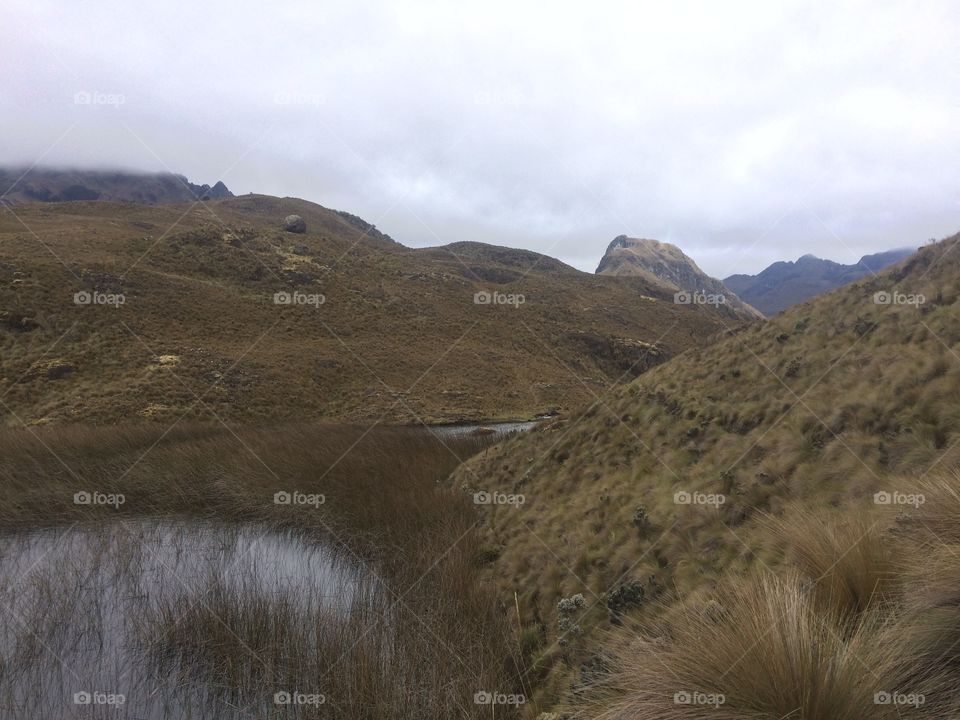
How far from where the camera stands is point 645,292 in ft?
300

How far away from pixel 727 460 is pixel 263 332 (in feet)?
127

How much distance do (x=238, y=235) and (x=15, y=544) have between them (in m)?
52.0

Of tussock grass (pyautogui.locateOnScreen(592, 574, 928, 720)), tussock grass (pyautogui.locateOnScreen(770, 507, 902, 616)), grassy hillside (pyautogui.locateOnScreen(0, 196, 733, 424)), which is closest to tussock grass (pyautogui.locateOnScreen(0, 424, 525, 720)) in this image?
tussock grass (pyautogui.locateOnScreen(592, 574, 928, 720))

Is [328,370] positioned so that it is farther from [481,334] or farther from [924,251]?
[924,251]

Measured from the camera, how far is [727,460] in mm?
7281

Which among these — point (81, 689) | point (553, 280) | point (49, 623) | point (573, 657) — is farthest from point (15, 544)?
point (553, 280)

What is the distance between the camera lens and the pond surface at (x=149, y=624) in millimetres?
4965

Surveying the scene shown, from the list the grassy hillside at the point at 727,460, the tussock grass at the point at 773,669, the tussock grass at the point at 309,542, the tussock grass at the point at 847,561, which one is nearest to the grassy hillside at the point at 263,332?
the tussock grass at the point at 309,542

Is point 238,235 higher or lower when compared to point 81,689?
higher

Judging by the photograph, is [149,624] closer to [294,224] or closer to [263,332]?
[263,332]

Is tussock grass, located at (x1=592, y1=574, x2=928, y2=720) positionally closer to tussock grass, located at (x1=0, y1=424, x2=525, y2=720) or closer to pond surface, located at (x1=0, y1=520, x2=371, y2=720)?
tussock grass, located at (x1=0, y1=424, x2=525, y2=720)

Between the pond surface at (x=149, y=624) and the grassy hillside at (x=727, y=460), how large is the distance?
2.67 meters

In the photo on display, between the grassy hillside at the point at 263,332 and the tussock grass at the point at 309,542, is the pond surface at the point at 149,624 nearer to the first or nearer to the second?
A: the tussock grass at the point at 309,542

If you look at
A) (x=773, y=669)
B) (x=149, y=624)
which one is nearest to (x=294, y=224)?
(x=149, y=624)
